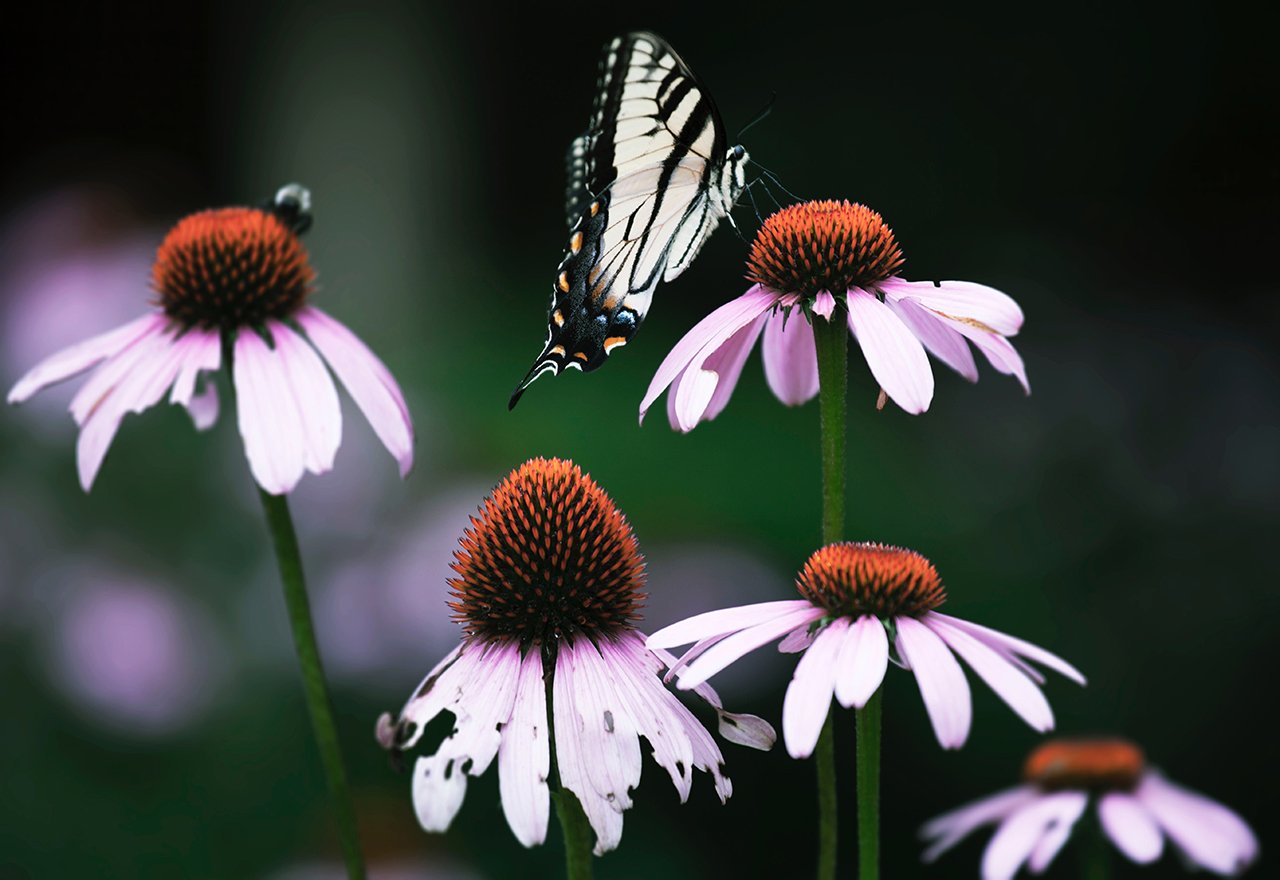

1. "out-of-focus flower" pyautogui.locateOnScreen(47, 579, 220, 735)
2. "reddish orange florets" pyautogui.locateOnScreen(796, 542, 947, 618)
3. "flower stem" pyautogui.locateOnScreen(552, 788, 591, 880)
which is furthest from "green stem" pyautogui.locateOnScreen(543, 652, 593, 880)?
"out-of-focus flower" pyautogui.locateOnScreen(47, 579, 220, 735)

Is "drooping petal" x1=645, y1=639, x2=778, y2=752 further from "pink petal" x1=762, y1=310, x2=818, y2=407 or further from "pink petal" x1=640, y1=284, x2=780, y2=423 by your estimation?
"pink petal" x1=762, y1=310, x2=818, y2=407

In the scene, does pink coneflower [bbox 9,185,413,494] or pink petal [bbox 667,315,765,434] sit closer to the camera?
pink petal [bbox 667,315,765,434]

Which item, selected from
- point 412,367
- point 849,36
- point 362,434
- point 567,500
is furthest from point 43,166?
point 567,500

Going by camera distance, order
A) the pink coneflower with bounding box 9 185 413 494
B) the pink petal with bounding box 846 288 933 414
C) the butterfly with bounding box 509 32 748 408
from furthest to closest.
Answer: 1. the butterfly with bounding box 509 32 748 408
2. the pink coneflower with bounding box 9 185 413 494
3. the pink petal with bounding box 846 288 933 414

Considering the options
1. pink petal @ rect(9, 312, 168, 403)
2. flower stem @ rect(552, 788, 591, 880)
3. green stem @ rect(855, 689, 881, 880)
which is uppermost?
pink petal @ rect(9, 312, 168, 403)

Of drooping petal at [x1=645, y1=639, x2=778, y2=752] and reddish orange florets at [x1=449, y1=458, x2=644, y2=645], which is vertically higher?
reddish orange florets at [x1=449, y1=458, x2=644, y2=645]

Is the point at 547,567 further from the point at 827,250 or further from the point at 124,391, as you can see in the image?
the point at 124,391

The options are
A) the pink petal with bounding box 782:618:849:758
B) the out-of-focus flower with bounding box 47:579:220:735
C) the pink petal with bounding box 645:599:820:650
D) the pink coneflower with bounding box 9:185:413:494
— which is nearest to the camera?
the pink petal with bounding box 782:618:849:758

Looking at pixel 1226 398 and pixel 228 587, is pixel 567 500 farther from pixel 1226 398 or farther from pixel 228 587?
pixel 1226 398
